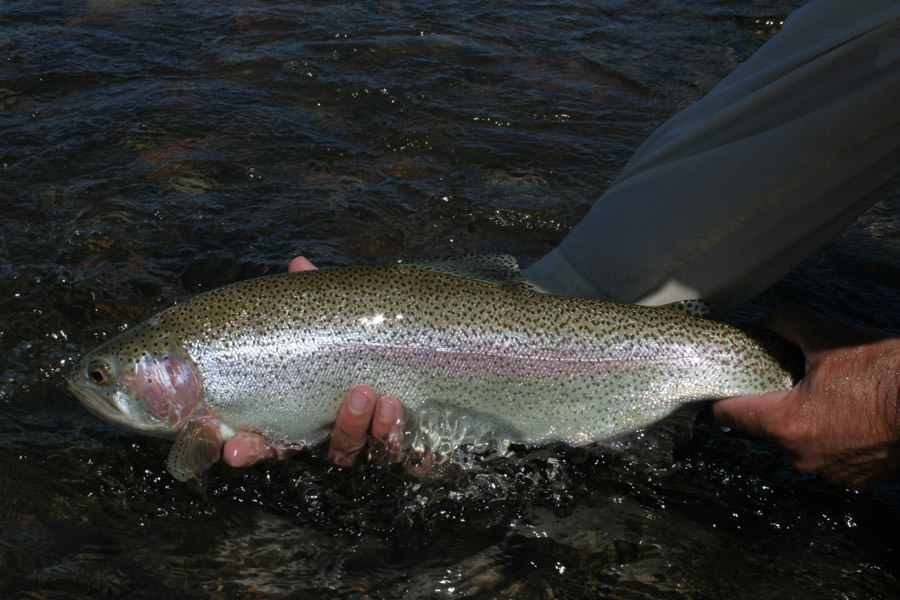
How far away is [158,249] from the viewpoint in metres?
4.53

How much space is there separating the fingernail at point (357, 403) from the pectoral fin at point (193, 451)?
57 centimetres

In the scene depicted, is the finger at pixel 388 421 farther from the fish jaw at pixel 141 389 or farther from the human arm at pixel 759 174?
the human arm at pixel 759 174

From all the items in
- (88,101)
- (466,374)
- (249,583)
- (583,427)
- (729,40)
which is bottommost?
(249,583)

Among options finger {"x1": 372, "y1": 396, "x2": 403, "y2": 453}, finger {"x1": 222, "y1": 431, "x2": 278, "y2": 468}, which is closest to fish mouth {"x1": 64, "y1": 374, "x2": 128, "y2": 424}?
finger {"x1": 222, "y1": 431, "x2": 278, "y2": 468}

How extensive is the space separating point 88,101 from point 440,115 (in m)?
2.86

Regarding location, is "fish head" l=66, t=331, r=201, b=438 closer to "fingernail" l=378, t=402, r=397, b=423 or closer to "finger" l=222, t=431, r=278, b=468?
"finger" l=222, t=431, r=278, b=468

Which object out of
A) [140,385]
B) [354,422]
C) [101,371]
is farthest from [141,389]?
[354,422]

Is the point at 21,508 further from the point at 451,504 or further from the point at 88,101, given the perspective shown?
the point at 88,101

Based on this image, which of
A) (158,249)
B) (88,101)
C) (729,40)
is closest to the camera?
(158,249)

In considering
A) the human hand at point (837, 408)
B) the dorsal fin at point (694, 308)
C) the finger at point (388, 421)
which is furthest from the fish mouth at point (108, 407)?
the human hand at point (837, 408)

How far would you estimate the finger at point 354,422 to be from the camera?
9.60 ft

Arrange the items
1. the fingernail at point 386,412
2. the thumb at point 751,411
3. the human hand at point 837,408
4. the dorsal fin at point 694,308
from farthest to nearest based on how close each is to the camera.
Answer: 1. the dorsal fin at point 694,308
2. the fingernail at point 386,412
3. the thumb at point 751,411
4. the human hand at point 837,408

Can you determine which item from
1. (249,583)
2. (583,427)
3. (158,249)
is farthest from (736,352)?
(158,249)

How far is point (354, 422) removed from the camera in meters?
2.96
